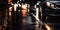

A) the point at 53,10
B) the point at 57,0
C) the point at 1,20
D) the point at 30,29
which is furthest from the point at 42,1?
the point at 57,0

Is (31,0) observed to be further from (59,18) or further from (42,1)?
(59,18)

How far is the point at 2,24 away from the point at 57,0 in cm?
392

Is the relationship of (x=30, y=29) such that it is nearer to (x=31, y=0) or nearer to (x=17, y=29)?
(x=17, y=29)

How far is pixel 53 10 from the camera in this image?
4.92m

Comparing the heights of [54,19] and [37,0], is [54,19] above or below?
below

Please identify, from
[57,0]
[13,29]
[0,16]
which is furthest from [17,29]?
[57,0]

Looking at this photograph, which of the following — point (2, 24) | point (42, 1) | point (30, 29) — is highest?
point (42, 1)

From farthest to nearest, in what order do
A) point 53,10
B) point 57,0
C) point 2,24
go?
point 57,0, point 53,10, point 2,24

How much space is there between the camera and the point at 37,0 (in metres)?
4.07

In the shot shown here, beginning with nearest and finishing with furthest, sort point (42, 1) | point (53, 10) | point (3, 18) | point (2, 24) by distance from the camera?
point (2, 24) → point (3, 18) → point (42, 1) → point (53, 10)

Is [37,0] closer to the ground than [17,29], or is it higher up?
higher up

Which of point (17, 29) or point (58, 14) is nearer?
point (17, 29)

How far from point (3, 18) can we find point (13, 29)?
4.02 feet

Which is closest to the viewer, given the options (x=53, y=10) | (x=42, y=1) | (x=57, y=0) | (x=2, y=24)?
(x=2, y=24)
